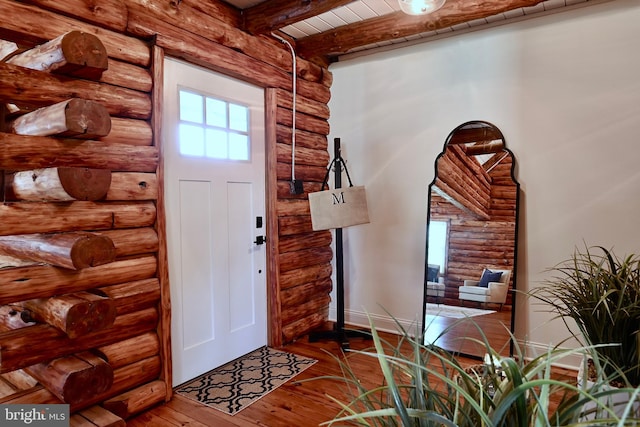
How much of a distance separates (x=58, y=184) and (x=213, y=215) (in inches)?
50.8

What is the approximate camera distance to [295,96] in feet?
11.6

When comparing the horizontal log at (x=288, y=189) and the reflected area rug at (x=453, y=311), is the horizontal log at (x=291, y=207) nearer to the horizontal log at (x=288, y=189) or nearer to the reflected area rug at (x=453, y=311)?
the horizontal log at (x=288, y=189)

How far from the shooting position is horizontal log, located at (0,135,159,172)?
1722 mm

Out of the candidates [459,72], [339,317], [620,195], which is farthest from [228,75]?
[620,195]

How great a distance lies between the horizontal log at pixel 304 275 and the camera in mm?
3475

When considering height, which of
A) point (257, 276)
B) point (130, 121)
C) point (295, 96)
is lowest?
point (257, 276)

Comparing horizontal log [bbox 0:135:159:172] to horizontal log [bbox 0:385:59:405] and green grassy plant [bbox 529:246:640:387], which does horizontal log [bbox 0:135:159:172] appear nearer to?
horizontal log [bbox 0:385:59:405]

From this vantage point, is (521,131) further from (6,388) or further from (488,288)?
(6,388)

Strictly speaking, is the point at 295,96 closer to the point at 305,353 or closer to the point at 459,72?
the point at 459,72

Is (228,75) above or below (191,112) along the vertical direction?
above

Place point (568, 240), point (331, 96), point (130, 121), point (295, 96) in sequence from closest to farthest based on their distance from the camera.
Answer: point (130, 121), point (568, 240), point (295, 96), point (331, 96)

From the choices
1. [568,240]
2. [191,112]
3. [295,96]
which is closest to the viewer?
[191,112]

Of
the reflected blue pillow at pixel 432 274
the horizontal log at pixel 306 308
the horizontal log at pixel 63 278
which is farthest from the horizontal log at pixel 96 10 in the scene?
the reflected blue pillow at pixel 432 274

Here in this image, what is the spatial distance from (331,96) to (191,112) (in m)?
1.69
